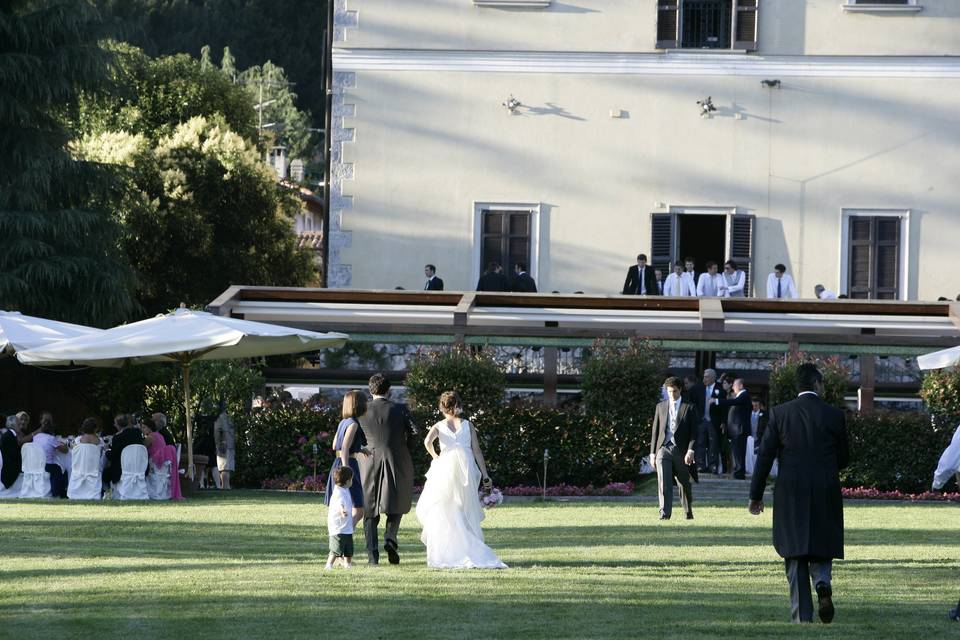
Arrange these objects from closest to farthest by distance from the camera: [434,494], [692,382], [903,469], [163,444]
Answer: [434,494]
[163,444]
[903,469]
[692,382]

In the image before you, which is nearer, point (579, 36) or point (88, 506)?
point (88, 506)

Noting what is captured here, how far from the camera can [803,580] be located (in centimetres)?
1022

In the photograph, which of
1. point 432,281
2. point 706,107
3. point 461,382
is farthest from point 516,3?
point 461,382

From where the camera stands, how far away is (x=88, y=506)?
19.8 meters

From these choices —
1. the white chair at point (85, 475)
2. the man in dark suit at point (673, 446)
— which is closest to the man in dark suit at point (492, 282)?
the white chair at point (85, 475)

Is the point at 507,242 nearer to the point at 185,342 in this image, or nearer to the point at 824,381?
the point at 824,381

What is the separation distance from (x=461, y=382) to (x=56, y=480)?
5.59m

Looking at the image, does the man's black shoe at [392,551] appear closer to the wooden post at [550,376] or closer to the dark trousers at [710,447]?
the wooden post at [550,376]

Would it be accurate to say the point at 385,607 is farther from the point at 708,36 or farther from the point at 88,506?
the point at 708,36

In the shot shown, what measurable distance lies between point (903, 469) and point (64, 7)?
16.2 metres

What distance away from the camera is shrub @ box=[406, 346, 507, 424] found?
2331cm

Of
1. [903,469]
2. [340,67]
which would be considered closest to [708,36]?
[340,67]

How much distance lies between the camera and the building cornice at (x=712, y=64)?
98.5ft

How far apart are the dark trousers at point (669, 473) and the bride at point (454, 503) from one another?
479 cm
